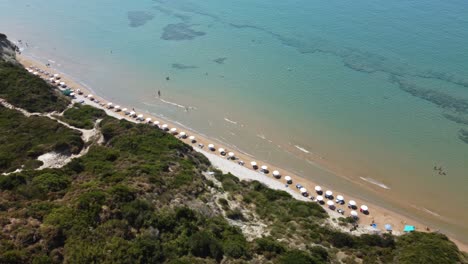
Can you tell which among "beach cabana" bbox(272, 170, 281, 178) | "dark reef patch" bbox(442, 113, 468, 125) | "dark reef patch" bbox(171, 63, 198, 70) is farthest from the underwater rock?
"dark reef patch" bbox(171, 63, 198, 70)

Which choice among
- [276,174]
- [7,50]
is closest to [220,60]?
[276,174]

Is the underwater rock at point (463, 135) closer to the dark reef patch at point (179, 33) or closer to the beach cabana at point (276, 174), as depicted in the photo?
the beach cabana at point (276, 174)

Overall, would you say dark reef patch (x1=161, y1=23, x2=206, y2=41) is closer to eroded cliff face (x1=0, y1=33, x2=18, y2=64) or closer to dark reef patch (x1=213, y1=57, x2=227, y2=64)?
dark reef patch (x1=213, y1=57, x2=227, y2=64)

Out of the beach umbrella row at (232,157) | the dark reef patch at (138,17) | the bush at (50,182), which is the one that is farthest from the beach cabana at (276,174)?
the dark reef patch at (138,17)

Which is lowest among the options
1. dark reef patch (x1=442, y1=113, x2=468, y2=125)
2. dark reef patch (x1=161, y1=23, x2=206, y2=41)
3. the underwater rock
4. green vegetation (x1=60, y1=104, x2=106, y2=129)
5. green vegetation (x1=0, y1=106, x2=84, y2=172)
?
green vegetation (x1=0, y1=106, x2=84, y2=172)

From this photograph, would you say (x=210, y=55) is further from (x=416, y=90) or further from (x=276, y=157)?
(x=416, y=90)
